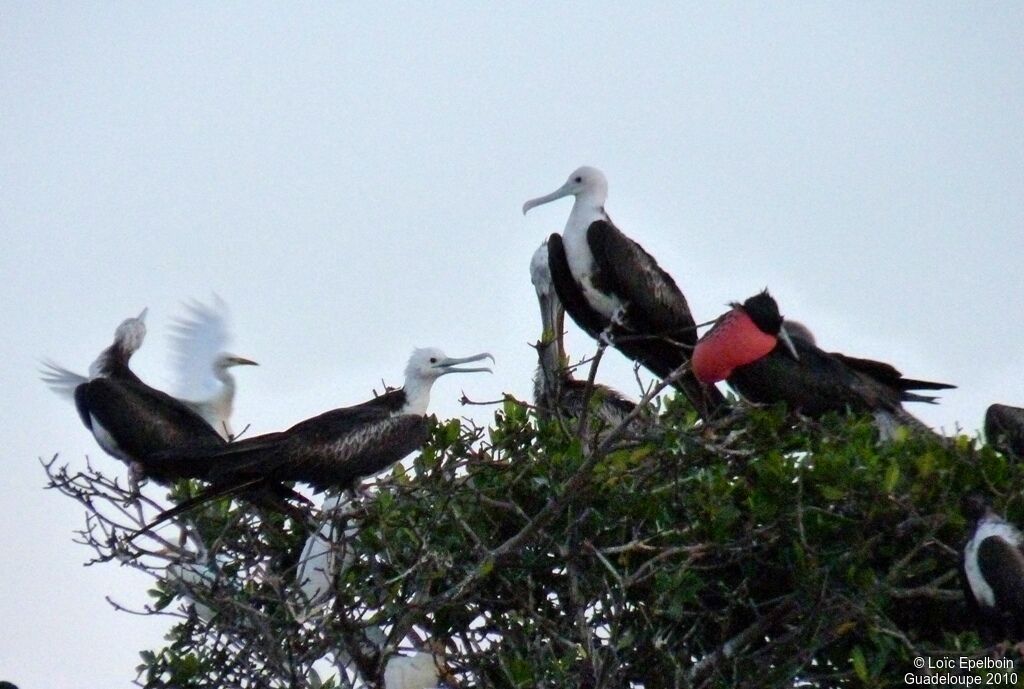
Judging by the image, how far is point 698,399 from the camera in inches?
265

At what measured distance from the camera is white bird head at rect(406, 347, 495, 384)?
6.96 metres

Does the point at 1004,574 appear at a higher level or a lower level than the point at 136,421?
lower

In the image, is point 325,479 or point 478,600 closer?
point 478,600

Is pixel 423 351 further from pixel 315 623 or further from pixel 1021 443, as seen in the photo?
pixel 1021 443

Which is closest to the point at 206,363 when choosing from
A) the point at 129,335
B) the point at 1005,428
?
the point at 129,335

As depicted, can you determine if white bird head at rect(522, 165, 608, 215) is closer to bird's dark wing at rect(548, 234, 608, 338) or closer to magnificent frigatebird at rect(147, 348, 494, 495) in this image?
bird's dark wing at rect(548, 234, 608, 338)

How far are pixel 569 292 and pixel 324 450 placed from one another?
52.3 inches

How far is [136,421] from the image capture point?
7.23 meters

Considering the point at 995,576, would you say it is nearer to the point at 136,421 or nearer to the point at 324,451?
the point at 324,451

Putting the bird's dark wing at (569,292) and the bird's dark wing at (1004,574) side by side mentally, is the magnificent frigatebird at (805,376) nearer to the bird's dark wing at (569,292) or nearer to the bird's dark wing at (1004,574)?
the bird's dark wing at (569,292)

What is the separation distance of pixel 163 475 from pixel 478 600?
1938 millimetres

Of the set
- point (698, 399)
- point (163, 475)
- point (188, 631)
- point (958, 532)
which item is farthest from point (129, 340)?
point (958, 532)

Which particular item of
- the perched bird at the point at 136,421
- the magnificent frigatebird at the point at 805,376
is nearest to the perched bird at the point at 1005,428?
the magnificent frigatebird at the point at 805,376

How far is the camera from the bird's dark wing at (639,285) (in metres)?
6.88
